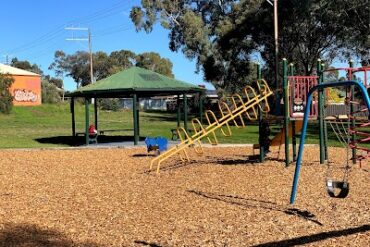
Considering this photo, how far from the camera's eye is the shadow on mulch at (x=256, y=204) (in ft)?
21.1

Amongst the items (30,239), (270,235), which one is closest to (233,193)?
(270,235)

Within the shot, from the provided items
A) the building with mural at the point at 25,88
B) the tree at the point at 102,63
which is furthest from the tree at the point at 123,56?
the building with mural at the point at 25,88

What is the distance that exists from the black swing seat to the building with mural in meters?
54.7

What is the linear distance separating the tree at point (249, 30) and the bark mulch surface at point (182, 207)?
23.7 meters

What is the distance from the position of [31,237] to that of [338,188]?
3496 millimetres

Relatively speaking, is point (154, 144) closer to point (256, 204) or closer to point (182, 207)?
point (182, 207)

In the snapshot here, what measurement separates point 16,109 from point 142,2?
1534cm

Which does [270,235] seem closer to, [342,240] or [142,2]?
[342,240]

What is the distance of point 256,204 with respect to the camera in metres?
7.27

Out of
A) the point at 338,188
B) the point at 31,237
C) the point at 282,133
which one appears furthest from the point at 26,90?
the point at 338,188

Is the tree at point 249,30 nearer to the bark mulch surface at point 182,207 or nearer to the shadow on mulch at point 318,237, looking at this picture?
the bark mulch surface at point 182,207

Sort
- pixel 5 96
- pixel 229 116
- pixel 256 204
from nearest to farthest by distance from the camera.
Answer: pixel 256 204 < pixel 229 116 < pixel 5 96

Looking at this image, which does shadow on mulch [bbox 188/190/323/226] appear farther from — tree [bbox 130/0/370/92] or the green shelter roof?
tree [bbox 130/0/370/92]

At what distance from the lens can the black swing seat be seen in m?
5.81
